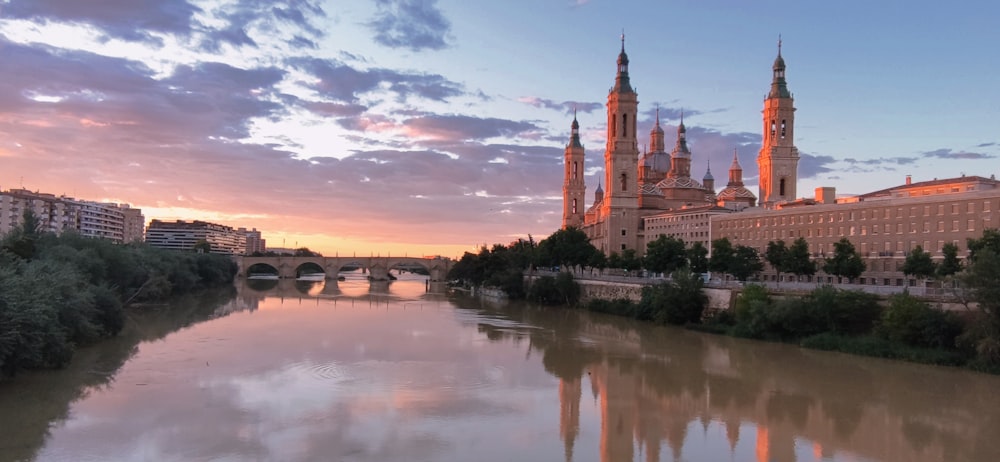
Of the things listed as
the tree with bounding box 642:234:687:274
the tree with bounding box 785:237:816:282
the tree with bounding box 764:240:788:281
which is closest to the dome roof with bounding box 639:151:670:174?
the tree with bounding box 642:234:687:274

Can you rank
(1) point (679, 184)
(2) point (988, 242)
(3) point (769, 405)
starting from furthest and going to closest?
(1) point (679, 184) → (2) point (988, 242) → (3) point (769, 405)

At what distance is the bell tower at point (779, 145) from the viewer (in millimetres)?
64000

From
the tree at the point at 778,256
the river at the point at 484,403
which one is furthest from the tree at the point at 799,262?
the river at the point at 484,403

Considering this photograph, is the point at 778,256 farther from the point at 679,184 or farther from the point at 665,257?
the point at 679,184

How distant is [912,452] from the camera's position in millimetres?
16109

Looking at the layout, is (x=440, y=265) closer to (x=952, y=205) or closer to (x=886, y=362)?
(x=952, y=205)

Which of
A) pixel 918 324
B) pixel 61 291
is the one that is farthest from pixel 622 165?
pixel 61 291

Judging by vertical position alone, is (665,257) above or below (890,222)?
below

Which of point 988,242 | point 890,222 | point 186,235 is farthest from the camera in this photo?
point 186,235

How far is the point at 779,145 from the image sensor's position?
64625 millimetres

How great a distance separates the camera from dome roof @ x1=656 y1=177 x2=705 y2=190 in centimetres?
8006

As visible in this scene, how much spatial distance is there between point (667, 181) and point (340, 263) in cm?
4856

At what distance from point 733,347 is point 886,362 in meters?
6.25

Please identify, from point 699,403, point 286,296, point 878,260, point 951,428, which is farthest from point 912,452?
point 286,296
